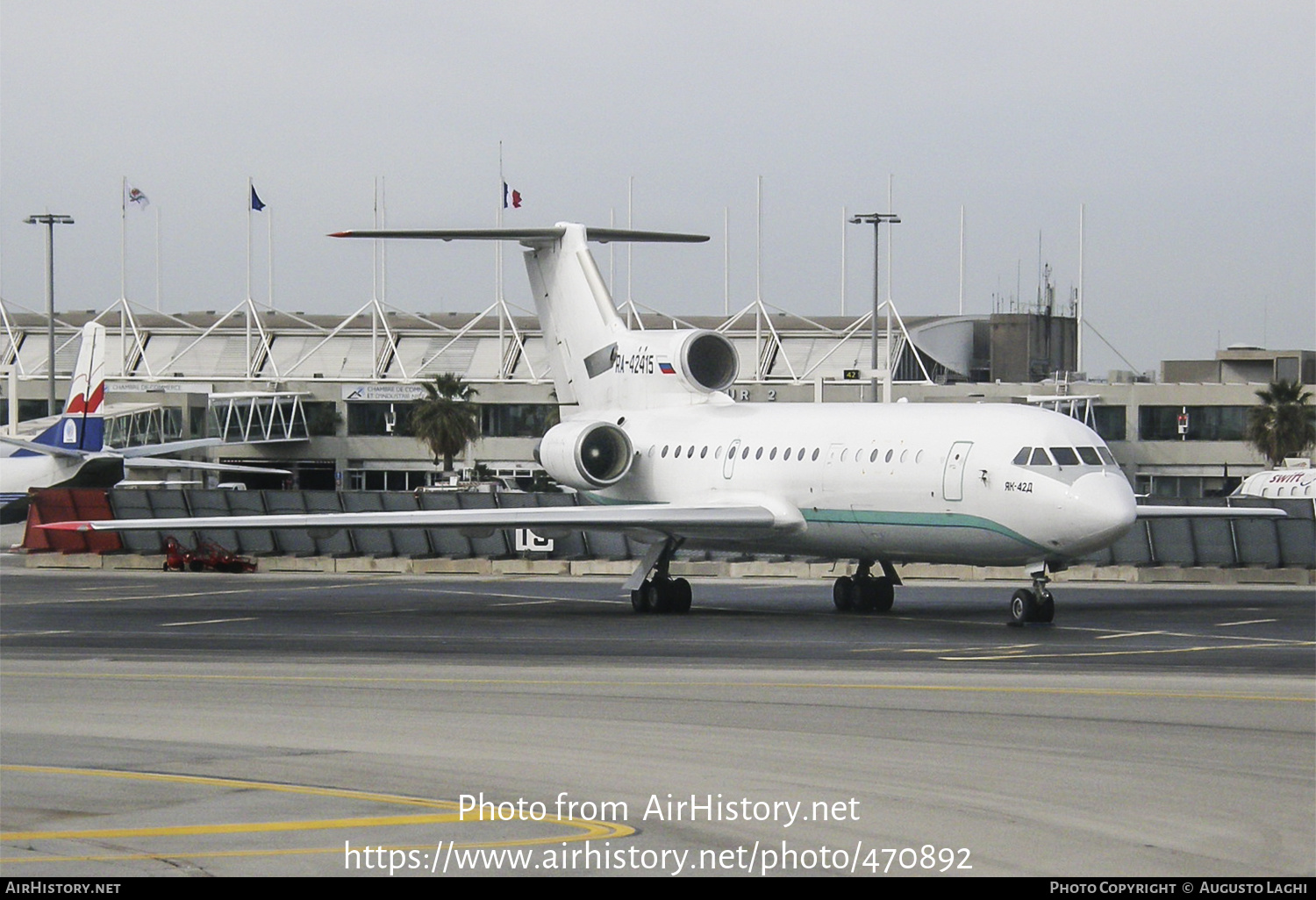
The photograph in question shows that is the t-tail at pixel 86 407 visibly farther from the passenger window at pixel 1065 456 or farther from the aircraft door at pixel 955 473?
the passenger window at pixel 1065 456

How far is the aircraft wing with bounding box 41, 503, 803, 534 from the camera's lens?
1080 inches

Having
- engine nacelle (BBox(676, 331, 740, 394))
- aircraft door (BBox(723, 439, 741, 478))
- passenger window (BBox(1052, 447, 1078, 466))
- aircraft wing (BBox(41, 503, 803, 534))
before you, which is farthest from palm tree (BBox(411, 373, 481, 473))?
passenger window (BBox(1052, 447, 1078, 466))

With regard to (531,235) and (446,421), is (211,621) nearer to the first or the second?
(531,235)

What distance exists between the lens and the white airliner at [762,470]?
26.0 metres

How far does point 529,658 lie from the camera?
72.2ft

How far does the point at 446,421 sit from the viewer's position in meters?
90.2

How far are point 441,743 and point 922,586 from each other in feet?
75.9

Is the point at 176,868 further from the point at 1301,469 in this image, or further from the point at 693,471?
the point at 1301,469

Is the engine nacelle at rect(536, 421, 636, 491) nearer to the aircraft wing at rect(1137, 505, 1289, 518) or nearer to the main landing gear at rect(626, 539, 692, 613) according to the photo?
the main landing gear at rect(626, 539, 692, 613)

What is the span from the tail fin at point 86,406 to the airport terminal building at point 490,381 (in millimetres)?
28698

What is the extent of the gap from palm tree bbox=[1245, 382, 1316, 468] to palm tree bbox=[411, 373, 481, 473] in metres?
39.4

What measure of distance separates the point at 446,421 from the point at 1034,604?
218 ft

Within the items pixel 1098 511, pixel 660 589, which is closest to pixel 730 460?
pixel 660 589
